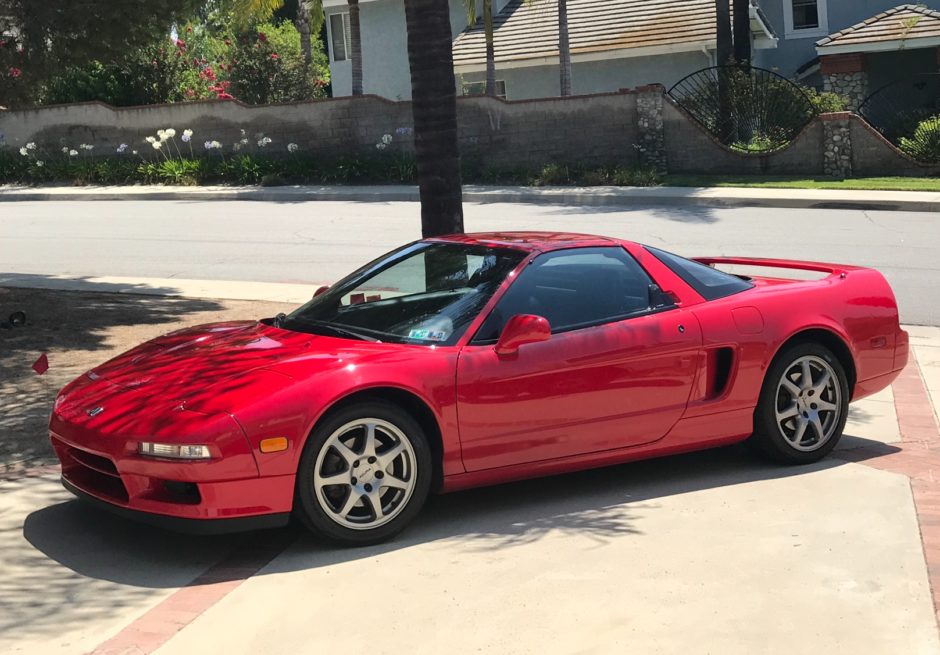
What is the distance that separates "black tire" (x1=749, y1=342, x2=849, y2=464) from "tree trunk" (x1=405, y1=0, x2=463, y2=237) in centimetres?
374

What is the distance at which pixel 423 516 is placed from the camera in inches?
239

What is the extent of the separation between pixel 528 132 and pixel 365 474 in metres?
21.6

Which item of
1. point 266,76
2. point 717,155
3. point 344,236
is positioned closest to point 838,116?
point 717,155

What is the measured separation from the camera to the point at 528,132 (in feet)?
86.6

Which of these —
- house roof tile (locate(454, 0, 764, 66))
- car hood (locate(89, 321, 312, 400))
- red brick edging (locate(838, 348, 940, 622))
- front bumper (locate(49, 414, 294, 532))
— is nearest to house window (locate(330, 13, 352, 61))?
house roof tile (locate(454, 0, 764, 66))

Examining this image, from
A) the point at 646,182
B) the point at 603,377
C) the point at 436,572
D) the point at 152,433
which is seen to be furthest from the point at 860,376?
the point at 646,182

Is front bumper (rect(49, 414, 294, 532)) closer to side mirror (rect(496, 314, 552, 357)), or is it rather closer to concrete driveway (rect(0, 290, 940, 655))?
concrete driveway (rect(0, 290, 940, 655))

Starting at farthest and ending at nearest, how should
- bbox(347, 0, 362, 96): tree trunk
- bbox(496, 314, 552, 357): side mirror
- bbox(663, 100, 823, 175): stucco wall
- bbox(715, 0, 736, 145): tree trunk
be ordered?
bbox(347, 0, 362, 96): tree trunk
bbox(715, 0, 736, 145): tree trunk
bbox(663, 100, 823, 175): stucco wall
bbox(496, 314, 552, 357): side mirror

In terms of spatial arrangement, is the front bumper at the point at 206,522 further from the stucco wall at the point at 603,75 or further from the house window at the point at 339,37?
the house window at the point at 339,37

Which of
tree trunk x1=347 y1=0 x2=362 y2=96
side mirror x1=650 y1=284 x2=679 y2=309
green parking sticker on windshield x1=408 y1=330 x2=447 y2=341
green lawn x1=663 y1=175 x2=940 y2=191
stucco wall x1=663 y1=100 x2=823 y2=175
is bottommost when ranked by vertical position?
green parking sticker on windshield x1=408 y1=330 x2=447 y2=341

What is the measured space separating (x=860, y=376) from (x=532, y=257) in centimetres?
216

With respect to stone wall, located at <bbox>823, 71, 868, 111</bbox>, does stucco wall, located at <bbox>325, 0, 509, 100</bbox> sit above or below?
above

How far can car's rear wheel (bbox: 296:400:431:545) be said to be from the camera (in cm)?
536

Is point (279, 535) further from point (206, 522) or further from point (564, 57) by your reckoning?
point (564, 57)
